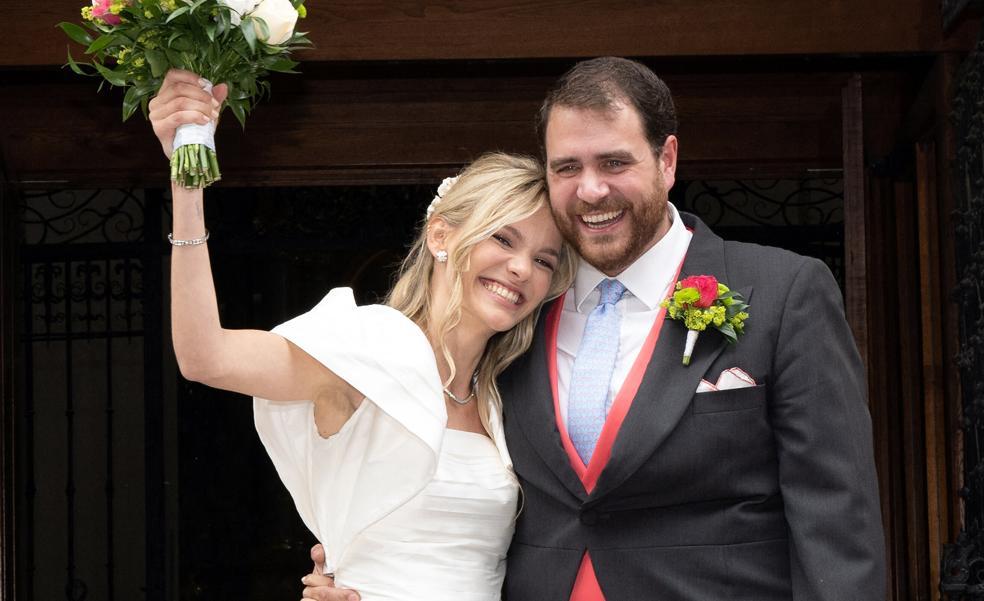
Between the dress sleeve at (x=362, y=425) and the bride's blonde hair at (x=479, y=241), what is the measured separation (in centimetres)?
20

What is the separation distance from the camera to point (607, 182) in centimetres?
270

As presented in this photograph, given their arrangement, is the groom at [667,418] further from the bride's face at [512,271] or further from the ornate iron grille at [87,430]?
the ornate iron grille at [87,430]

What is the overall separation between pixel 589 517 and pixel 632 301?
46 cm

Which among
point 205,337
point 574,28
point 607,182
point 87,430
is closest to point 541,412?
point 607,182

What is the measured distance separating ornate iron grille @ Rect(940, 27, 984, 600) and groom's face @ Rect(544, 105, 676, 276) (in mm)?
1346

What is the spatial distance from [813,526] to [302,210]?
153 inches

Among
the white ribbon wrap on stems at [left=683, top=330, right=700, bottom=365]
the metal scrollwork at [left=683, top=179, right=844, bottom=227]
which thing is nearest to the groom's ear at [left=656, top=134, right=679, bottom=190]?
the white ribbon wrap on stems at [left=683, top=330, right=700, bottom=365]

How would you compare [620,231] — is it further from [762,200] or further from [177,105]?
[762,200]

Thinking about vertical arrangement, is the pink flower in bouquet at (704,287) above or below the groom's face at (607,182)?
below

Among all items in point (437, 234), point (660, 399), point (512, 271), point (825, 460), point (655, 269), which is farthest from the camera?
point (437, 234)

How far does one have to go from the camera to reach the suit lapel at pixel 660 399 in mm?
2553

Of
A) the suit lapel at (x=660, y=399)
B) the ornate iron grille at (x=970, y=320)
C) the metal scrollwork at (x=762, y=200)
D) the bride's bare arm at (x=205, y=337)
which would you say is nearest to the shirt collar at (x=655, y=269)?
the suit lapel at (x=660, y=399)

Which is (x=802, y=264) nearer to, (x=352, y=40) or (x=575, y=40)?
(x=575, y=40)

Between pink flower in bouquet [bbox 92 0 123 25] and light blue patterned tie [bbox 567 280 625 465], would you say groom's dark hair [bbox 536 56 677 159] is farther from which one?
pink flower in bouquet [bbox 92 0 123 25]
